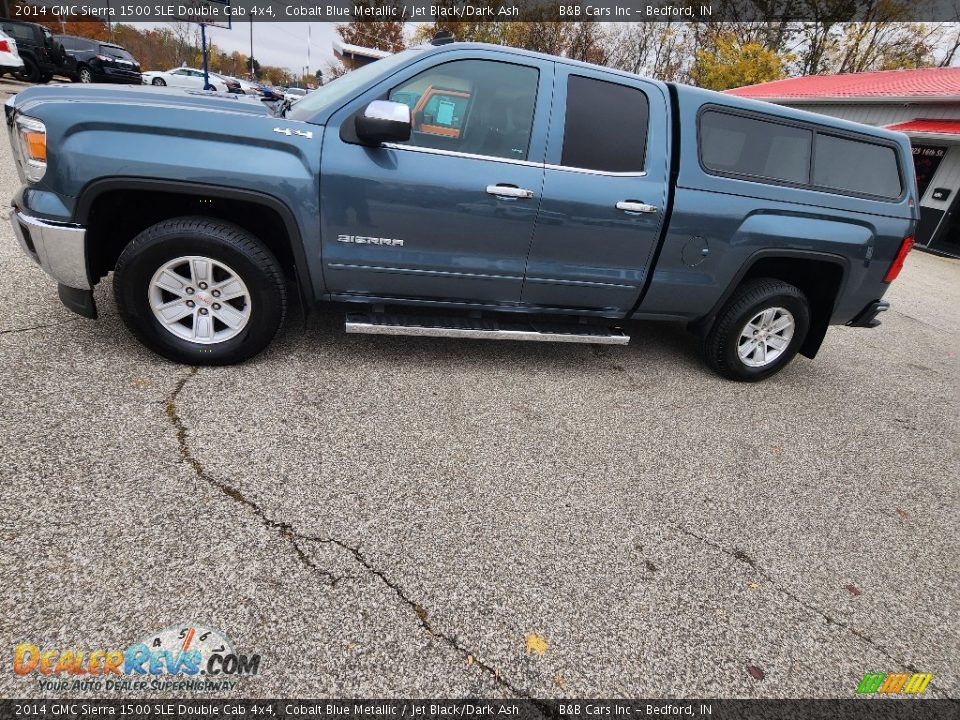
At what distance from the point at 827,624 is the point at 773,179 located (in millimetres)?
2809

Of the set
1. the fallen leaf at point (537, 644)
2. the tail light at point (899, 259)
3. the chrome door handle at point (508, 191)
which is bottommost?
the fallen leaf at point (537, 644)

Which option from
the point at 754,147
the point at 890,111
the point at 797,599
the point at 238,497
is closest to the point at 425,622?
the point at 238,497

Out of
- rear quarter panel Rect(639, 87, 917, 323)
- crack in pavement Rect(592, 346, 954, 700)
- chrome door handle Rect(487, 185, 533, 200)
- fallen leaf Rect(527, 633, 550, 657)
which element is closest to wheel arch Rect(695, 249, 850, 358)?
rear quarter panel Rect(639, 87, 917, 323)

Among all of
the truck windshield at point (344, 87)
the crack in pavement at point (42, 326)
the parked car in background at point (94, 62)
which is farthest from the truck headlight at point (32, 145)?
the parked car in background at point (94, 62)

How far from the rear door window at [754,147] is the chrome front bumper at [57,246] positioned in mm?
3619

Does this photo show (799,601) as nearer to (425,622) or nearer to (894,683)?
(894,683)

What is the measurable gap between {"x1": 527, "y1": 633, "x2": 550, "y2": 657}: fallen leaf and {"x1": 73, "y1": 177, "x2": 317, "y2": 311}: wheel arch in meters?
2.21

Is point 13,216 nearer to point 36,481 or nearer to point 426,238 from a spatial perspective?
point 36,481

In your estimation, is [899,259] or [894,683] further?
[899,259]

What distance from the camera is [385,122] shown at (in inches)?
107

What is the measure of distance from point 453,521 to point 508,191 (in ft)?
6.04

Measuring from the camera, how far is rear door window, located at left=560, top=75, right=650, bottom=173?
323 centimetres

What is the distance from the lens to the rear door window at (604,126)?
323 centimetres

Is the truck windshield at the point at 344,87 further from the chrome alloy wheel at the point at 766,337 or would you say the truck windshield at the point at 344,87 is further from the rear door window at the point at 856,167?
the chrome alloy wheel at the point at 766,337
